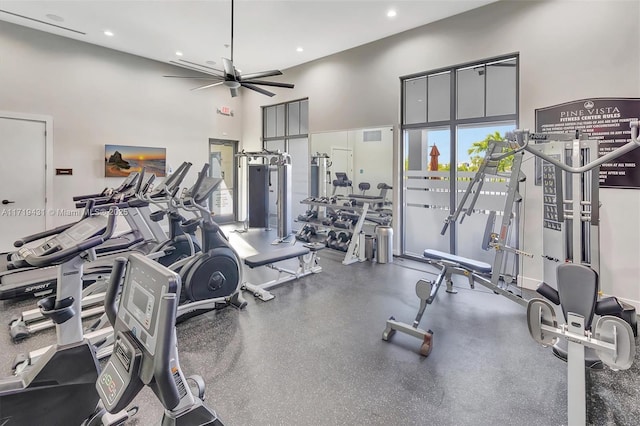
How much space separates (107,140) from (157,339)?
22.5 feet

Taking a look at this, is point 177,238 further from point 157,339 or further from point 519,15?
point 519,15

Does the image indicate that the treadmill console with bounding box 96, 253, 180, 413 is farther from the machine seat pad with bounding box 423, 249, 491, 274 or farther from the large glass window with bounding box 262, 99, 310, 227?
the large glass window with bounding box 262, 99, 310, 227

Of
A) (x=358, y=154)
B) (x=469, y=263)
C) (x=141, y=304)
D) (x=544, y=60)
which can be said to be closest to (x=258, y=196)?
(x=358, y=154)

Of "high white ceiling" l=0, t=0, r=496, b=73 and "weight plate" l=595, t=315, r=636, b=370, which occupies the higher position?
"high white ceiling" l=0, t=0, r=496, b=73

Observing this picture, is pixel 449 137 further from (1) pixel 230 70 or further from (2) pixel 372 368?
(2) pixel 372 368

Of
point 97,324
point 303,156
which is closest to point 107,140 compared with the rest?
point 303,156

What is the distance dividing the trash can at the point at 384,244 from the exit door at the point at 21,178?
5.87 meters

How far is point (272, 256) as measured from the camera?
13.1 ft

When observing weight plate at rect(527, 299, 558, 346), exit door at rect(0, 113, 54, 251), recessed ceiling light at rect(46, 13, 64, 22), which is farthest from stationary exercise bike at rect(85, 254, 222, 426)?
exit door at rect(0, 113, 54, 251)

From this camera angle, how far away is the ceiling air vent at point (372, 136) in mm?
5973

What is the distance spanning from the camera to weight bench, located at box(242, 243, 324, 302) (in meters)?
3.83

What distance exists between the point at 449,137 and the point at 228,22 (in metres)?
3.91

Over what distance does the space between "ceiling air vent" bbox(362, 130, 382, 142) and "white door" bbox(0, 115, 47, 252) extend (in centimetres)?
569

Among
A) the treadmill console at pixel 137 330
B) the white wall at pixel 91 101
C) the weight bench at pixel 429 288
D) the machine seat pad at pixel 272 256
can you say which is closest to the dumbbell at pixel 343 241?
the machine seat pad at pixel 272 256
